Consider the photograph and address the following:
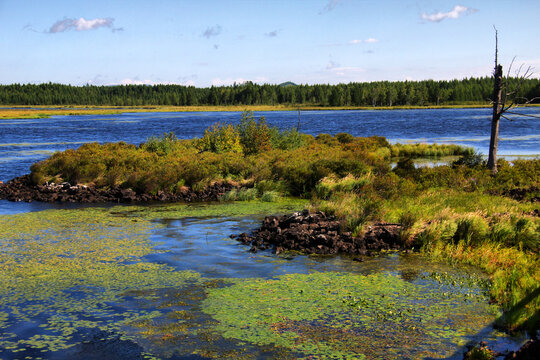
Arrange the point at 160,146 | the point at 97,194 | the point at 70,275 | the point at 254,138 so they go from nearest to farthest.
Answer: the point at 70,275
the point at 97,194
the point at 160,146
the point at 254,138

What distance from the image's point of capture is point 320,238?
14922 millimetres

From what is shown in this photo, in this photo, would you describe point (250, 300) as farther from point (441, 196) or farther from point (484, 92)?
point (484, 92)

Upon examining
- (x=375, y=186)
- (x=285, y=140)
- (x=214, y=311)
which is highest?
(x=285, y=140)

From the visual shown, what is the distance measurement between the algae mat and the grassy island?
153cm

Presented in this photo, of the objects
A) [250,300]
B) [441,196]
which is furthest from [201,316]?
[441,196]

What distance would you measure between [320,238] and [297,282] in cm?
334

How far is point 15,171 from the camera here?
33.6 m

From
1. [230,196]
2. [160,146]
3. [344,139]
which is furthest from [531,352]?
[344,139]

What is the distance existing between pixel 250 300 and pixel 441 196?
11.3 m

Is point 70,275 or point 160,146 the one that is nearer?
point 70,275

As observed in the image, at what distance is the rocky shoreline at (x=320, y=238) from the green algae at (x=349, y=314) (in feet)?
7.91

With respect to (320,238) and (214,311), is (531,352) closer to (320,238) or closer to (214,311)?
(214,311)

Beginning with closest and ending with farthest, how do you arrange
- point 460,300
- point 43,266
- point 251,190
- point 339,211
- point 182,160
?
point 460,300, point 43,266, point 339,211, point 251,190, point 182,160

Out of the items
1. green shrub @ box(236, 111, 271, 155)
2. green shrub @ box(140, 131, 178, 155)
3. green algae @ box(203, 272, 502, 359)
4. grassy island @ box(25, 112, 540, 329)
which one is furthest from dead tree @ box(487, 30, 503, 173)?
green shrub @ box(140, 131, 178, 155)
